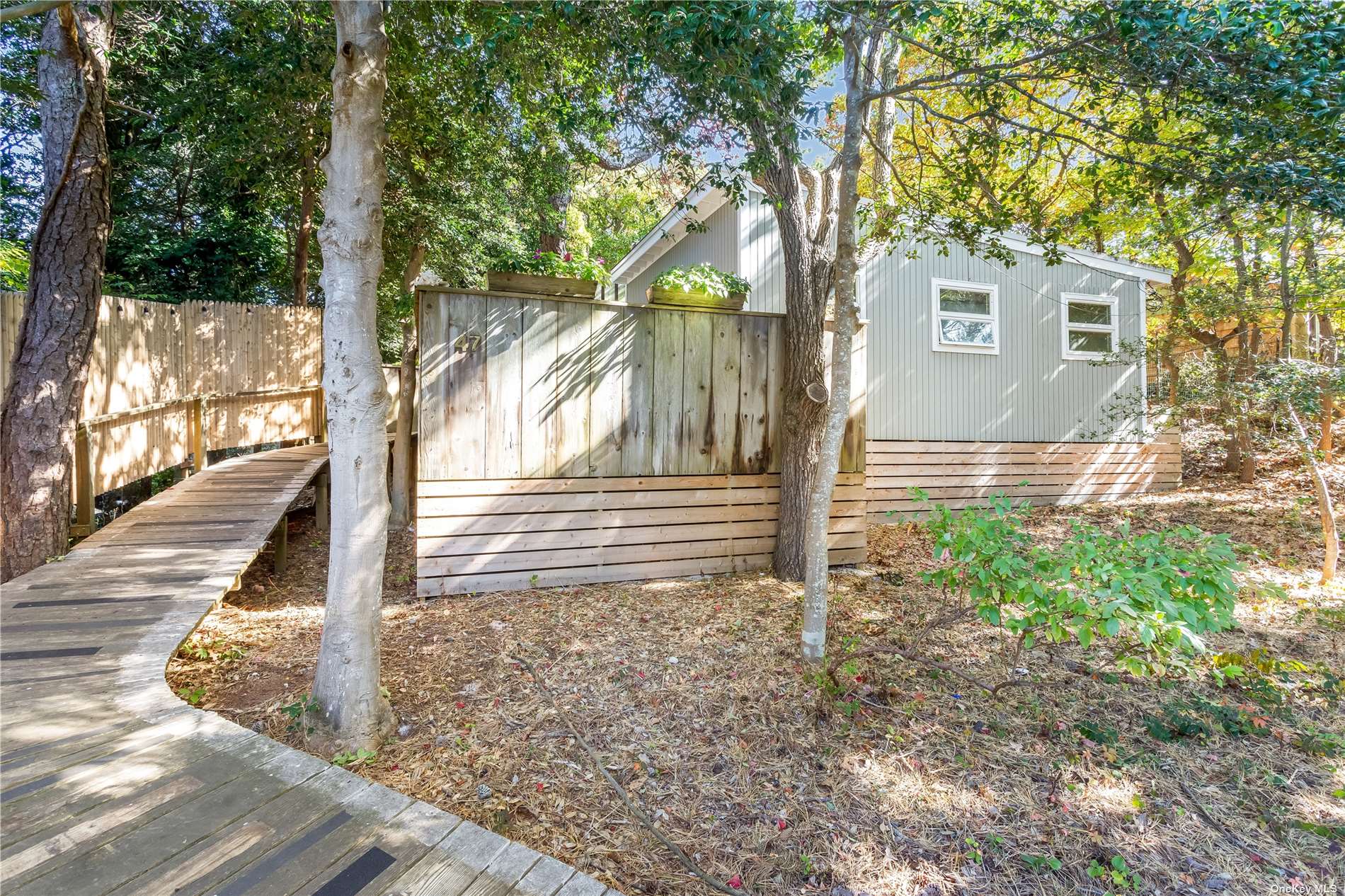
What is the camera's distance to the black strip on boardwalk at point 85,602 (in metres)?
3.10

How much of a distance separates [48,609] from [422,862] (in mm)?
3031

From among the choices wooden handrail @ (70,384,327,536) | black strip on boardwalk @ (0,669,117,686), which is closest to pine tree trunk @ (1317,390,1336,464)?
black strip on boardwalk @ (0,669,117,686)

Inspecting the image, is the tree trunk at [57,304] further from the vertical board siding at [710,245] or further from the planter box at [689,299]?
the vertical board siding at [710,245]

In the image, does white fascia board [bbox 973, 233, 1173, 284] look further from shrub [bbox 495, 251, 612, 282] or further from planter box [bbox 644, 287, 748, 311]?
shrub [bbox 495, 251, 612, 282]

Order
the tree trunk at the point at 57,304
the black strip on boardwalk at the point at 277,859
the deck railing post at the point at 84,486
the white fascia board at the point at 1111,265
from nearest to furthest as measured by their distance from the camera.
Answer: the black strip on boardwalk at the point at 277,859, the tree trunk at the point at 57,304, the deck railing post at the point at 84,486, the white fascia board at the point at 1111,265

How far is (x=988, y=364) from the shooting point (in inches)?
332

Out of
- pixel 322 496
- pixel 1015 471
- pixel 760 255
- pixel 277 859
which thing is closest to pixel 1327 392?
pixel 1015 471

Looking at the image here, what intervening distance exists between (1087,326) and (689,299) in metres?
7.64

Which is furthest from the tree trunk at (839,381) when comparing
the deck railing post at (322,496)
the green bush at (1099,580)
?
the deck railing post at (322,496)

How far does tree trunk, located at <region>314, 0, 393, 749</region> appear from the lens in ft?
8.06

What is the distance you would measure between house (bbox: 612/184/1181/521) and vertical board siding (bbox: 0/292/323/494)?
238 inches

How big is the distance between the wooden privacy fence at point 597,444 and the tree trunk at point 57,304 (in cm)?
249

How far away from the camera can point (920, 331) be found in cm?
809

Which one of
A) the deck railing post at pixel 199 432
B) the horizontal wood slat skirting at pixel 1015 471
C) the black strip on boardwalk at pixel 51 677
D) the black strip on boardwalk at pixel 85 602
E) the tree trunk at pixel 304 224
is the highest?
the tree trunk at pixel 304 224
